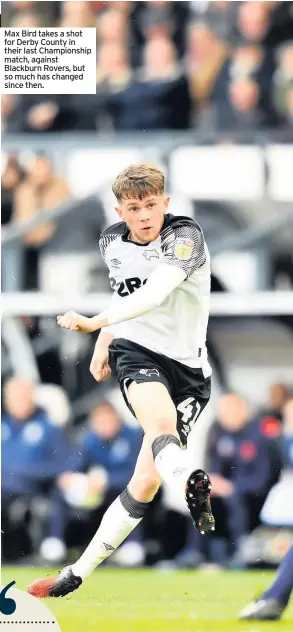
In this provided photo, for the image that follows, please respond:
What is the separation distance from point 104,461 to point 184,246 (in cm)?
158

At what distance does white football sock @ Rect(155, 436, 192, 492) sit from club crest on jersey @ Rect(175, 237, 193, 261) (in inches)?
29.5

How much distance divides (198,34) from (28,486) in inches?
95.3

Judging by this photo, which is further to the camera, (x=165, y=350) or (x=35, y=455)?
(x=35, y=455)

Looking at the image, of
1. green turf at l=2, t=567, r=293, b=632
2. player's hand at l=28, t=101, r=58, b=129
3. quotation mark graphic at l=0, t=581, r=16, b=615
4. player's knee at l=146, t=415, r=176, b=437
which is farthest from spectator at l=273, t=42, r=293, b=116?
quotation mark graphic at l=0, t=581, r=16, b=615

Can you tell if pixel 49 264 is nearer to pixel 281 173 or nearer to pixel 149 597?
pixel 281 173

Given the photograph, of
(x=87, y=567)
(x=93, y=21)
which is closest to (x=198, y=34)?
(x=93, y=21)

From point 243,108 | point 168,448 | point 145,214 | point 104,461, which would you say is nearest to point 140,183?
point 145,214

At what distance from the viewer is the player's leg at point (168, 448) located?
4.24 m

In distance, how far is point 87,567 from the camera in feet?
16.5

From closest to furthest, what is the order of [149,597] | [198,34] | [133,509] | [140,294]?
[140,294] → [133,509] → [149,597] → [198,34]

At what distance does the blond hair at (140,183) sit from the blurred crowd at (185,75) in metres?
0.77

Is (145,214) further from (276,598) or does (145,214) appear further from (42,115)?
(276,598)

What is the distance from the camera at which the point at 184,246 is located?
4.71 m

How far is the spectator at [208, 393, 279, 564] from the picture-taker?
5895 mm
